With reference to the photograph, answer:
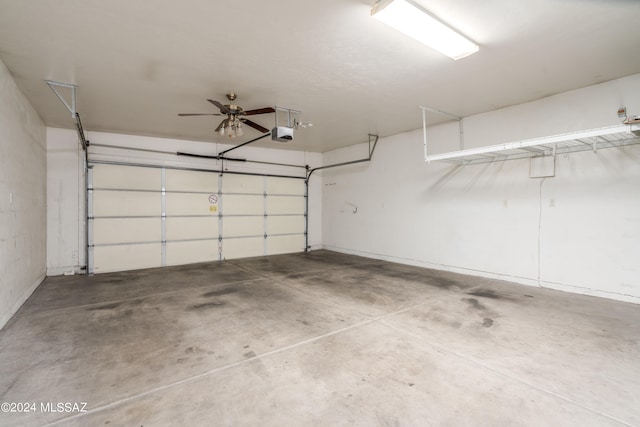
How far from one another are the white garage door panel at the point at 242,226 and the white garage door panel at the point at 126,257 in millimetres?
1539

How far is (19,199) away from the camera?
12.2 feet

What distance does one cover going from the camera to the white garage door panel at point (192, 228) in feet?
21.6

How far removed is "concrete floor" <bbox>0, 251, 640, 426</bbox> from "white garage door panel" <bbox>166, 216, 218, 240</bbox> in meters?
2.43

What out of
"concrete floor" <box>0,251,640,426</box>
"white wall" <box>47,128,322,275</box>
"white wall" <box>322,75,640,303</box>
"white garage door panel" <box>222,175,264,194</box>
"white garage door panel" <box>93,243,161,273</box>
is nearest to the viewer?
"concrete floor" <box>0,251,640,426</box>

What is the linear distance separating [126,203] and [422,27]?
628cm

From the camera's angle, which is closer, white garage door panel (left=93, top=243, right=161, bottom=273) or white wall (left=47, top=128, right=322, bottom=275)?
white wall (left=47, top=128, right=322, bottom=275)

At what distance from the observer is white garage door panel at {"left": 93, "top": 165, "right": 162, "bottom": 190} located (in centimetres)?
585

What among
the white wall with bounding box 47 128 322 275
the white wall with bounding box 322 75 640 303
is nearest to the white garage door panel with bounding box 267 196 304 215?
the white wall with bounding box 47 128 322 275

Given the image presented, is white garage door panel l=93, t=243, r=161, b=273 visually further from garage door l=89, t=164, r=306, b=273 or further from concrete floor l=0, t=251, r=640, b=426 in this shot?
concrete floor l=0, t=251, r=640, b=426

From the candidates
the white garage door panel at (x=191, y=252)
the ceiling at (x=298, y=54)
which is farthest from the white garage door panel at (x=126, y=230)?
the ceiling at (x=298, y=54)

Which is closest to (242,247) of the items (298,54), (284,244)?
(284,244)

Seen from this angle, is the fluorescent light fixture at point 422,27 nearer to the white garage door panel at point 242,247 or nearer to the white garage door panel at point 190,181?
the white garage door panel at point 190,181

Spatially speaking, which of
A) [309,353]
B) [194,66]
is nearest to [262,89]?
[194,66]

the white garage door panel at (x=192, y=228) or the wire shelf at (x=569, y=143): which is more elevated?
the wire shelf at (x=569, y=143)
